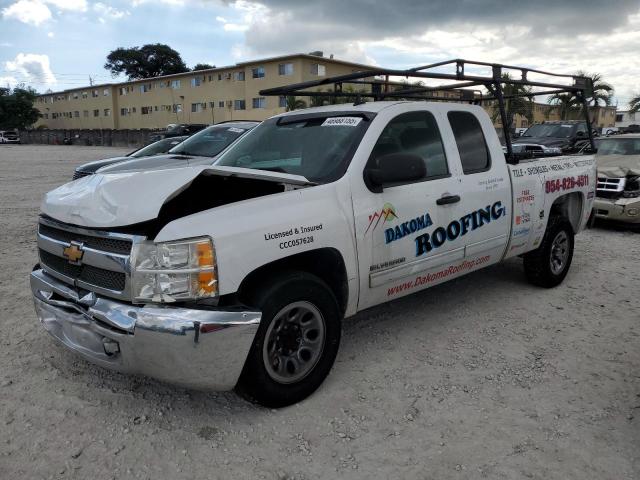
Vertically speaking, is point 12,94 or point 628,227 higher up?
point 12,94

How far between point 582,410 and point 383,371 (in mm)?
1275

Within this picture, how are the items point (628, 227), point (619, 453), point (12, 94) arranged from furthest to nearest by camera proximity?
A: point (12, 94)
point (628, 227)
point (619, 453)

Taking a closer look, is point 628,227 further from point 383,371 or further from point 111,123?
point 111,123

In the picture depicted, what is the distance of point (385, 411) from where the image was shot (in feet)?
10.3

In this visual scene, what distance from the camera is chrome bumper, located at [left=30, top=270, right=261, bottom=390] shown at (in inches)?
105

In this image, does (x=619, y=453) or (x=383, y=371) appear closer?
(x=619, y=453)

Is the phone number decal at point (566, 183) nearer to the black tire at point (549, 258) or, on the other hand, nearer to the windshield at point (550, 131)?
the black tire at point (549, 258)

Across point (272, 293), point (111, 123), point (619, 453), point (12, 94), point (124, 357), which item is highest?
point (12, 94)

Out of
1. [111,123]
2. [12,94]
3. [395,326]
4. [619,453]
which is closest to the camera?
[619,453]

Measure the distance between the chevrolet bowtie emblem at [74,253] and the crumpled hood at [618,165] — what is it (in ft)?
28.2

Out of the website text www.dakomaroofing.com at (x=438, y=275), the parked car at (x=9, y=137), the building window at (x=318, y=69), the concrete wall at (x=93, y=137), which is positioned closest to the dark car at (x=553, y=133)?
the website text www.dakomaroofing.com at (x=438, y=275)

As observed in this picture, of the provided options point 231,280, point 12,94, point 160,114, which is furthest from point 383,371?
point 12,94

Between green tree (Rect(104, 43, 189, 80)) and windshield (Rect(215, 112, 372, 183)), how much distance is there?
8793 cm

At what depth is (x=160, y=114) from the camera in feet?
192
